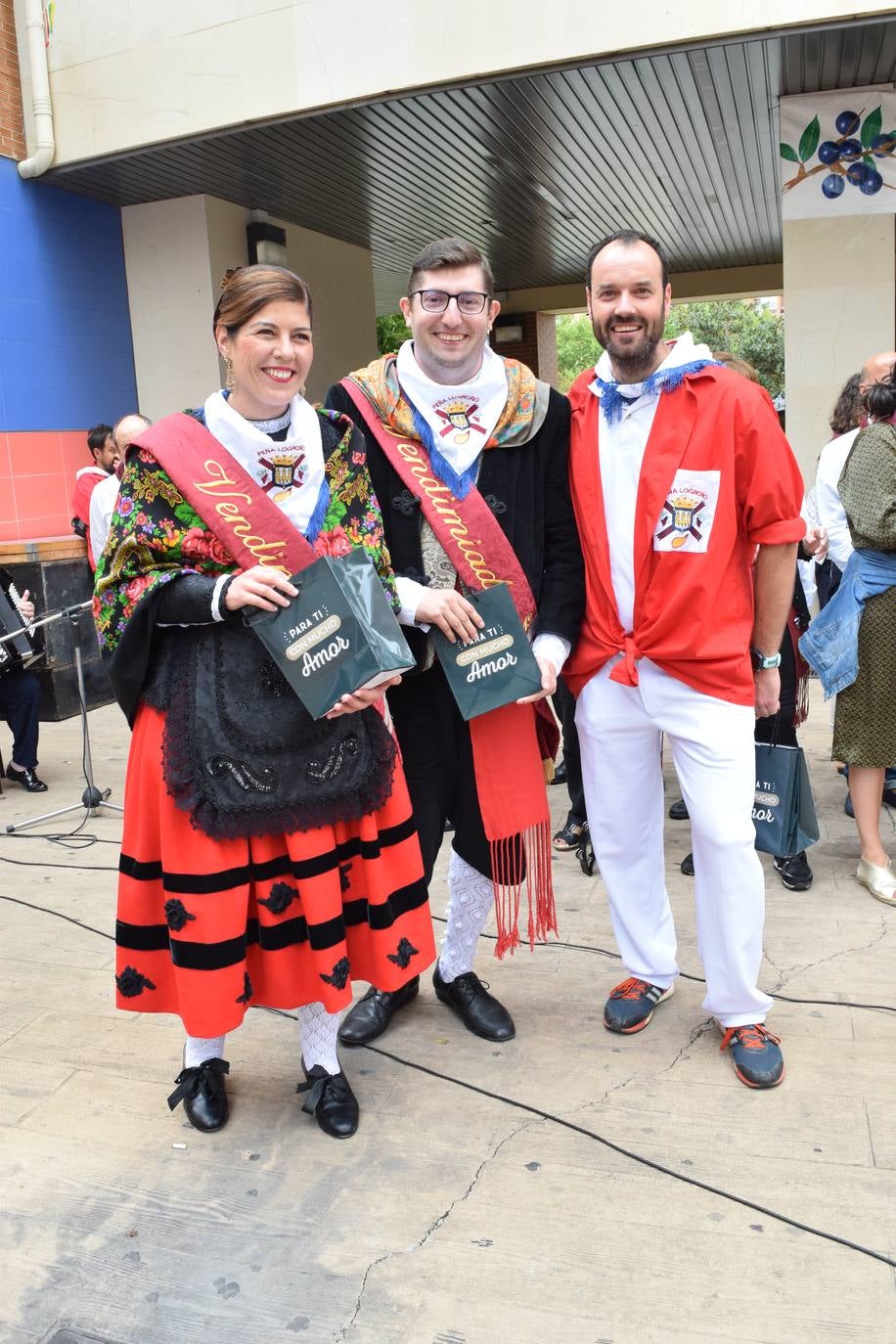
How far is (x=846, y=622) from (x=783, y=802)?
3.29 ft

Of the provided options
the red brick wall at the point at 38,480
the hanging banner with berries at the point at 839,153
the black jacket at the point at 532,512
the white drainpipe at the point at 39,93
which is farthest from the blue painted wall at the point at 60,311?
the black jacket at the point at 532,512

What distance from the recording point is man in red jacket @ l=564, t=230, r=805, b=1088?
255 centimetres

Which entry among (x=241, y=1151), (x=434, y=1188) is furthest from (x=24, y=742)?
(x=434, y=1188)

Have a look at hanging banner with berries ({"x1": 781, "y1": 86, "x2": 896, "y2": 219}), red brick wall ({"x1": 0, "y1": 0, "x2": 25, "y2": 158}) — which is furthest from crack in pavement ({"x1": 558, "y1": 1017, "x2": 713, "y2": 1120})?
red brick wall ({"x1": 0, "y1": 0, "x2": 25, "y2": 158})

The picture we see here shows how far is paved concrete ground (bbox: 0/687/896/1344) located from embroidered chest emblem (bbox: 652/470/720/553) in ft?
4.42

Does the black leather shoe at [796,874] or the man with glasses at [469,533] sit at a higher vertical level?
the man with glasses at [469,533]

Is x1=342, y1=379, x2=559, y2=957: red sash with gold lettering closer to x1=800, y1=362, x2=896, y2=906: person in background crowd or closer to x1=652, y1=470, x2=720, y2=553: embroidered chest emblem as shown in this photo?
x1=652, y1=470, x2=720, y2=553: embroidered chest emblem

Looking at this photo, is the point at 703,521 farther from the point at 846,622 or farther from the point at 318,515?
the point at 846,622

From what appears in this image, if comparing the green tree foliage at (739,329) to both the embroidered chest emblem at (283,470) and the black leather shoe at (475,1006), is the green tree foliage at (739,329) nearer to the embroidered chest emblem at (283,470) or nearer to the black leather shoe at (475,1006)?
the black leather shoe at (475,1006)

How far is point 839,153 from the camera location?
7.20 metres

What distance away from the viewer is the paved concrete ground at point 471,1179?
2.04 meters

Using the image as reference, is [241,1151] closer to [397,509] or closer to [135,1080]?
[135,1080]

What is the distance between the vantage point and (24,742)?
5855 millimetres

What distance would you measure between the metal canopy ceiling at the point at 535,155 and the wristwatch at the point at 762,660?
491 centimetres
